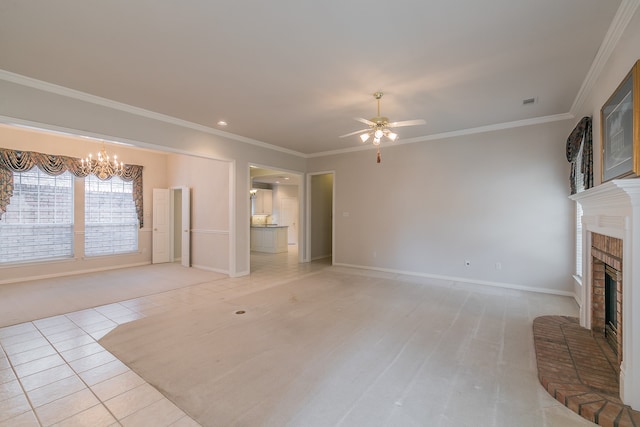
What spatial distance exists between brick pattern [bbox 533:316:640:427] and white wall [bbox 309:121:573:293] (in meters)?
1.83

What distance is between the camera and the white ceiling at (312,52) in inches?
87.0

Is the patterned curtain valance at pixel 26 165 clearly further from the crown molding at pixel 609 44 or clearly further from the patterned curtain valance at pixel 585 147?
the patterned curtain valance at pixel 585 147

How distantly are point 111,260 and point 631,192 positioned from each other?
8.97 metres

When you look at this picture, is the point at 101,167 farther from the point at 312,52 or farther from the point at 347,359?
the point at 347,359

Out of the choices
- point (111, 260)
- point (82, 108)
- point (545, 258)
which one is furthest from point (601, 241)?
point (111, 260)

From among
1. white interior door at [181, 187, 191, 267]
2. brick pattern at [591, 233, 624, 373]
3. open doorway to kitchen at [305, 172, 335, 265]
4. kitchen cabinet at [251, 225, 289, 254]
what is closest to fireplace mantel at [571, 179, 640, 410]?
brick pattern at [591, 233, 624, 373]

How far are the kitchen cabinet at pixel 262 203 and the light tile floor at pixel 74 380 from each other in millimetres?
7899

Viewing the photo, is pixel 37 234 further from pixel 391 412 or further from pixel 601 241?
pixel 601 241

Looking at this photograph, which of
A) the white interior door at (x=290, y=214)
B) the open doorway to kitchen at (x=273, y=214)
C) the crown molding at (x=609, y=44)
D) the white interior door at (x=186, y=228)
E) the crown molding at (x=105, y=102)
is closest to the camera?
the crown molding at (x=609, y=44)

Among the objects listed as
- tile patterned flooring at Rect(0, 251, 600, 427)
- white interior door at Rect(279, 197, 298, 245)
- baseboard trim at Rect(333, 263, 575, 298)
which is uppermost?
white interior door at Rect(279, 197, 298, 245)

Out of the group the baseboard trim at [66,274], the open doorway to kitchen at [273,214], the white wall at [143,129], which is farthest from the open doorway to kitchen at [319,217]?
the baseboard trim at [66,274]

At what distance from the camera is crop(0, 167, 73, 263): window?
219 inches

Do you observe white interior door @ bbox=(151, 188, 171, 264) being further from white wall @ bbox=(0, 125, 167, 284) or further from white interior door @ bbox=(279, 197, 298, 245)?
white interior door @ bbox=(279, 197, 298, 245)

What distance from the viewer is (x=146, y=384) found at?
2234 mm
